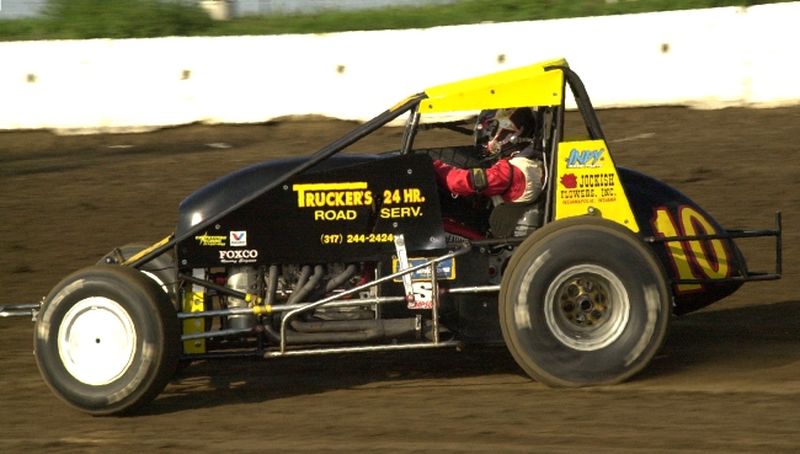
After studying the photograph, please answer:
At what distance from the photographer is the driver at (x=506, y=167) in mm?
6750

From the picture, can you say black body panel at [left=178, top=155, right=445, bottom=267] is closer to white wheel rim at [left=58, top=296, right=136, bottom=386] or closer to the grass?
white wheel rim at [left=58, top=296, right=136, bottom=386]

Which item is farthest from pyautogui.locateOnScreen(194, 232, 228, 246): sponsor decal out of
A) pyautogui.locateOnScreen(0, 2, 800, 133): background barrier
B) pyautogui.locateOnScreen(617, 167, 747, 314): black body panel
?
pyautogui.locateOnScreen(0, 2, 800, 133): background barrier

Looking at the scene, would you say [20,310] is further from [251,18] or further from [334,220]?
[251,18]

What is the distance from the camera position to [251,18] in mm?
18172

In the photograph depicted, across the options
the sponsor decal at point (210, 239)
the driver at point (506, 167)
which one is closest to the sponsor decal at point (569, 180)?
the driver at point (506, 167)

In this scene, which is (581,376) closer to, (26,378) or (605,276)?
(605,276)

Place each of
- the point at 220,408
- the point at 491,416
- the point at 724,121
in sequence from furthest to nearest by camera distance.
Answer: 1. the point at 724,121
2. the point at 220,408
3. the point at 491,416

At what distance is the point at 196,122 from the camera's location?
15391 millimetres

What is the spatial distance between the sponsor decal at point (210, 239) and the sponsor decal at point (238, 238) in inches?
1.4

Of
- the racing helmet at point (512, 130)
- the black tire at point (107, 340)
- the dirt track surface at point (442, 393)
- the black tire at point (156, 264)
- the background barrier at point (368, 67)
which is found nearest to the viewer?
the dirt track surface at point (442, 393)

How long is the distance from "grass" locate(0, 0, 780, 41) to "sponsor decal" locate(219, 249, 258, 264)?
9.99m

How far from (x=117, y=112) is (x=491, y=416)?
1018 centimetres

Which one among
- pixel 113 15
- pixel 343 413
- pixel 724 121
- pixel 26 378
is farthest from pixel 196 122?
pixel 343 413

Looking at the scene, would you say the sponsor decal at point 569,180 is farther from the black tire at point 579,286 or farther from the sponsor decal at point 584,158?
the black tire at point 579,286
